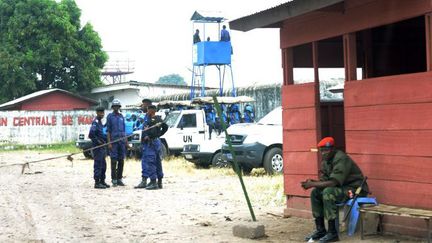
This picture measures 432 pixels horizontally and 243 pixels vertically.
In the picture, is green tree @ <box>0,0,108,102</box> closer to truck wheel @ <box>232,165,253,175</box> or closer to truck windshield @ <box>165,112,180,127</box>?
truck windshield @ <box>165,112,180,127</box>

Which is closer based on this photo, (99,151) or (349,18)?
(349,18)

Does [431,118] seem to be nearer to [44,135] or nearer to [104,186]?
[104,186]

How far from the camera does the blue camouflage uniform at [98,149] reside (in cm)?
1373

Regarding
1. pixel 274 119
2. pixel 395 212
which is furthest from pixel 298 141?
pixel 274 119

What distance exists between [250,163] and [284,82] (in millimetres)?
6361

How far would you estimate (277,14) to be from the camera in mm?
8180

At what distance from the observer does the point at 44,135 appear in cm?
3397

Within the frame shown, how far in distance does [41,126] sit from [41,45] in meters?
8.90

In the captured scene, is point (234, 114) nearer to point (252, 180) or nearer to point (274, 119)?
point (274, 119)

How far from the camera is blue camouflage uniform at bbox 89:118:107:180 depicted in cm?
1373

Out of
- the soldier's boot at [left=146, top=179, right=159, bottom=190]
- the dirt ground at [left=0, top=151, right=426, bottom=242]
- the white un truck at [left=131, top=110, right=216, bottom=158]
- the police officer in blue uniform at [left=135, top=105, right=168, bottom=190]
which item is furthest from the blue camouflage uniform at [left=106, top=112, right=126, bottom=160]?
the white un truck at [left=131, top=110, right=216, bottom=158]

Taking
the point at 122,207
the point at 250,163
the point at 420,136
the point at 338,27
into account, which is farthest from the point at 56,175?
the point at 420,136

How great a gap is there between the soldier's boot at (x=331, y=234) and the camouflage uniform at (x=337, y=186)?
0.28 feet

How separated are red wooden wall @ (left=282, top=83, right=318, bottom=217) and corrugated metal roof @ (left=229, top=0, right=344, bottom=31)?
1030mm
